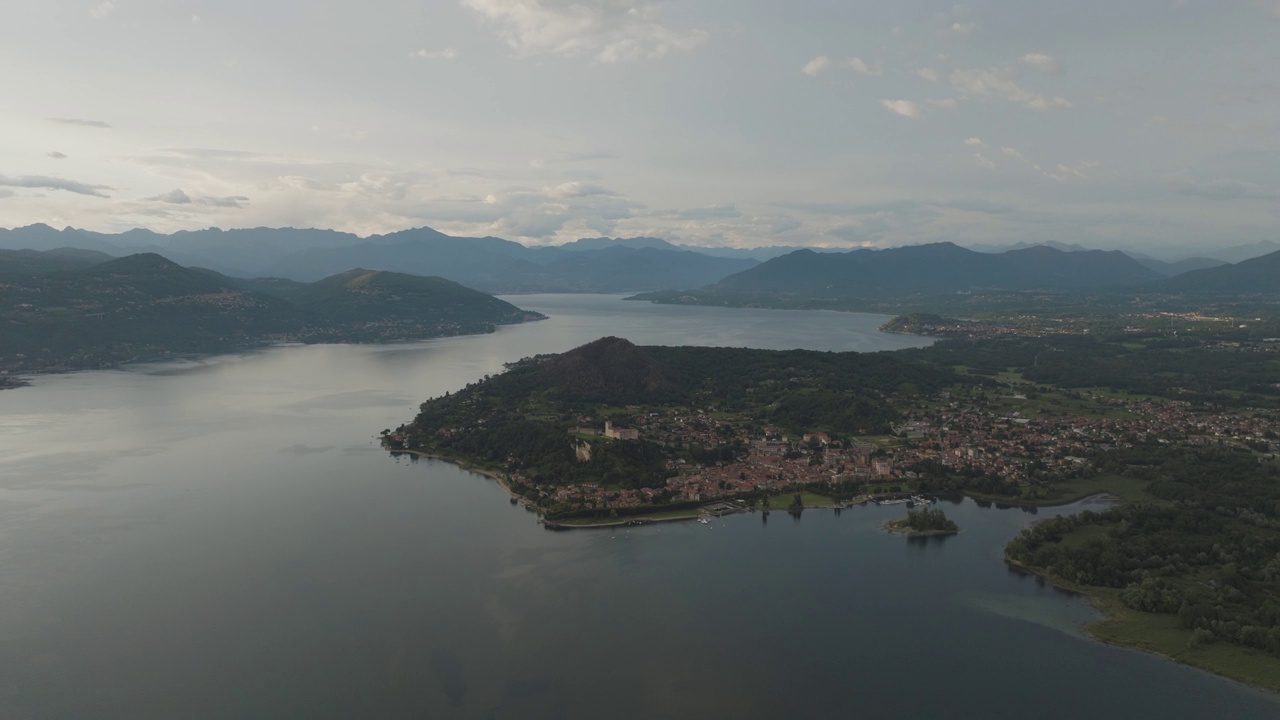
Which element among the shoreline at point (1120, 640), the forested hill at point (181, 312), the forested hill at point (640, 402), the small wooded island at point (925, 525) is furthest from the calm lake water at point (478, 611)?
the forested hill at point (181, 312)

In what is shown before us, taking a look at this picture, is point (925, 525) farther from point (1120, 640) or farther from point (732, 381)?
point (732, 381)

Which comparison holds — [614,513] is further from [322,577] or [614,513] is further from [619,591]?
[322,577]

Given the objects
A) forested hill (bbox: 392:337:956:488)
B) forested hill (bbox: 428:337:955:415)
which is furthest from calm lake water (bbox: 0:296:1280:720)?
forested hill (bbox: 428:337:955:415)

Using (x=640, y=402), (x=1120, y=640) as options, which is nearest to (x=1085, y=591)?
(x=1120, y=640)

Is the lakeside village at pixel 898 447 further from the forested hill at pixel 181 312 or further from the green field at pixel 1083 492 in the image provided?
the forested hill at pixel 181 312

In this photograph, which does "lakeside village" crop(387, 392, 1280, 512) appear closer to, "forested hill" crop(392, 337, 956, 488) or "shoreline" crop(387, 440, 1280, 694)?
"forested hill" crop(392, 337, 956, 488)

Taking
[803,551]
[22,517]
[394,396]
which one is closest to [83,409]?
[394,396]
